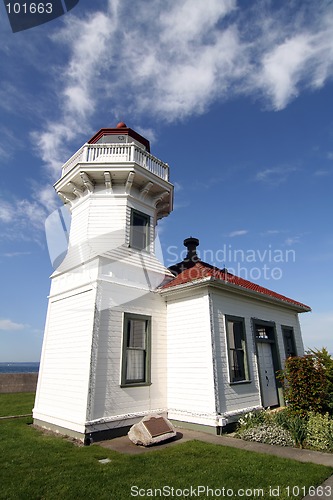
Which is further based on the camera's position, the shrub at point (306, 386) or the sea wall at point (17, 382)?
the sea wall at point (17, 382)

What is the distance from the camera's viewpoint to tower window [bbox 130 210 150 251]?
35.8ft

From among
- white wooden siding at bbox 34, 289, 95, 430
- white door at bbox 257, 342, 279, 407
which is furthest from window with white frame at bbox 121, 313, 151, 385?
white door at bbox 257, 342, 279, 407

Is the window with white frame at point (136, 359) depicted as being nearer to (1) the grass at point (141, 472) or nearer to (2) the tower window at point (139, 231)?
(1) the grass at point (141, 472)

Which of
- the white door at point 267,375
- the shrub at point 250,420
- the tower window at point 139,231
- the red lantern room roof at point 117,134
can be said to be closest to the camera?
the shrub at point 250,420

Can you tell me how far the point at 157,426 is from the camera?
24.0 feet

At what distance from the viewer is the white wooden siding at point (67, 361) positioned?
787 cm

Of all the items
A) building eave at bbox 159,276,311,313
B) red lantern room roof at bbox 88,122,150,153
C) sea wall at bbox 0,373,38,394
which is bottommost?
sea wall at bbox 0,373,38,394

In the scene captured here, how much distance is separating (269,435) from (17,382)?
1525 centimetres

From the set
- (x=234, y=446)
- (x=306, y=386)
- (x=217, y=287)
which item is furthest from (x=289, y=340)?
(x=234, y=446)

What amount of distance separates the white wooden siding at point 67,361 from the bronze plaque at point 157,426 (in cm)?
166

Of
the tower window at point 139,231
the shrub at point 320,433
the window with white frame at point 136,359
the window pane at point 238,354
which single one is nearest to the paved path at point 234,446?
the shrub at point 320,433

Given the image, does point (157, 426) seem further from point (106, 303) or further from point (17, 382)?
point (17, 382)

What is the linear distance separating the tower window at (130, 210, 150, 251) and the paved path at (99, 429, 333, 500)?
5983 millimetres

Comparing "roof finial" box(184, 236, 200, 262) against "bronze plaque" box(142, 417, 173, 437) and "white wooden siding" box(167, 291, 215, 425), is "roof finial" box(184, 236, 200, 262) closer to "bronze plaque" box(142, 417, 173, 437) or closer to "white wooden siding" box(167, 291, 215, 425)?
"white wooden siding" box(167, 291, 215, 425)
